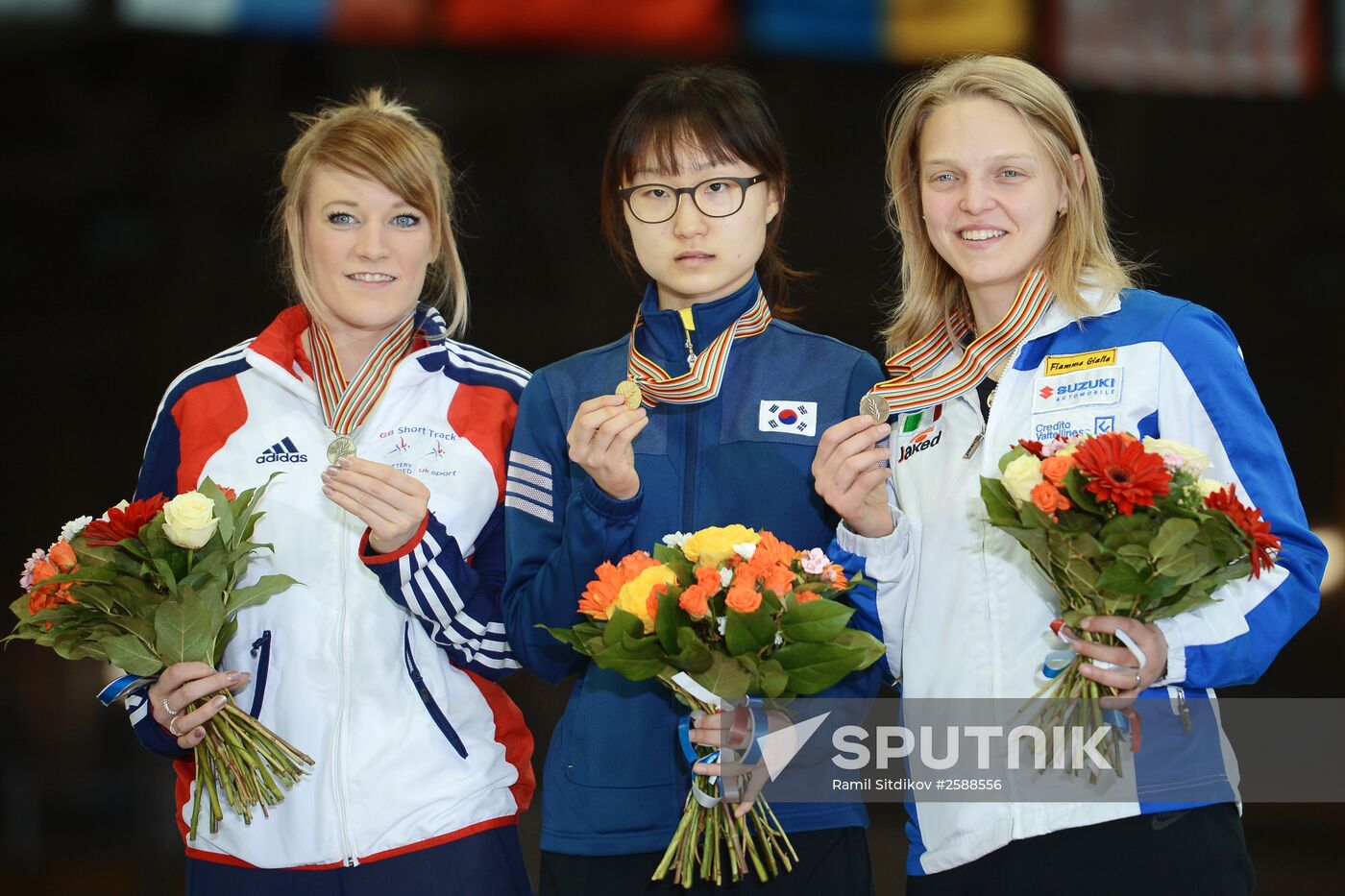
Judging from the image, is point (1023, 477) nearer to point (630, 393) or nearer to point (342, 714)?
point (630, 393)

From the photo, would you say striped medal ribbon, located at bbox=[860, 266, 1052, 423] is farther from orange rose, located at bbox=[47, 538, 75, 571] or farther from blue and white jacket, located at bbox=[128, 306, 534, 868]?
orange rose, located at bbox=[47, 538, 75, 571]

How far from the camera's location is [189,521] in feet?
7.13

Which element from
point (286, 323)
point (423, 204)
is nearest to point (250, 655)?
point (286, 323)

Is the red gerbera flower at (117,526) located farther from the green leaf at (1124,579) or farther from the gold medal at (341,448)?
the green leaf at (1124,579)

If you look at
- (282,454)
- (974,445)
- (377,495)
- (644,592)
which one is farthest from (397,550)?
(974,445)

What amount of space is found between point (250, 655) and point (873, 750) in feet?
3.46

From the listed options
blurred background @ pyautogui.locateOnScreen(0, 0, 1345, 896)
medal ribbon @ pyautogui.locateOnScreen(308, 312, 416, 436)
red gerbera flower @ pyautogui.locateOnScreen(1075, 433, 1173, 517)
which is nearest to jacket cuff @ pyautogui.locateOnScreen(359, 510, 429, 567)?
medal ribbon @ pyautogui.locateOnScreen(308, 312, 416, 436)

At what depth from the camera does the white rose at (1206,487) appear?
181cm

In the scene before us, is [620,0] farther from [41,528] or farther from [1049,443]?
[1049,443]

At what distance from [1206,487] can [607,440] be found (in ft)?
2.71

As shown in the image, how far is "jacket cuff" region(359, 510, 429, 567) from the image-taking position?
2289 mm

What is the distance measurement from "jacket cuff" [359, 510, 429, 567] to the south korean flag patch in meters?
0.57

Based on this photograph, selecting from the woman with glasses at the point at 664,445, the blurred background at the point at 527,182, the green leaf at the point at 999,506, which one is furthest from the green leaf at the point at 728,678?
the blurred background at the point at 527,182

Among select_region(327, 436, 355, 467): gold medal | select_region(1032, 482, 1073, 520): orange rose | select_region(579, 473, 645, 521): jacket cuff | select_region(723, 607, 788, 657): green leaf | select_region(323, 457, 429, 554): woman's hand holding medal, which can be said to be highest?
select_region(327, 436, 355, 467): gold medal
